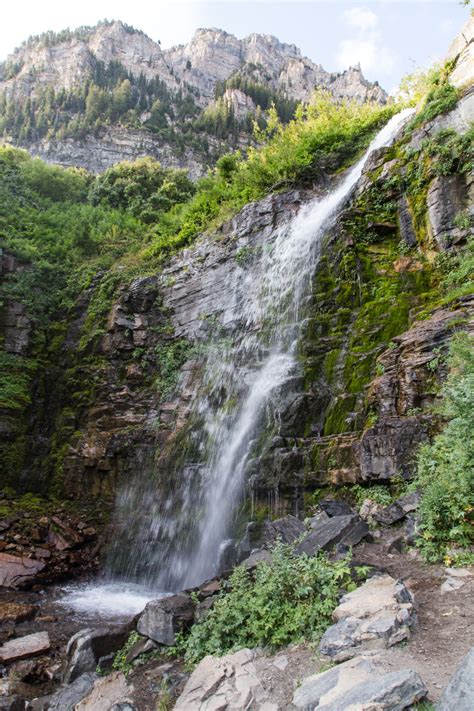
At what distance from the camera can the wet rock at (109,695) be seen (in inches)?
165

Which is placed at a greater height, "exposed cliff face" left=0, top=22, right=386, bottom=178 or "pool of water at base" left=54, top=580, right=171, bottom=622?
"exposed cliff face" left=0, top=22, right=386, bottom=178

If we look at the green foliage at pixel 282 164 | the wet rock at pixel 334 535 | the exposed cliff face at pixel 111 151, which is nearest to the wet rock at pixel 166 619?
the wet rock at pixel 334 535

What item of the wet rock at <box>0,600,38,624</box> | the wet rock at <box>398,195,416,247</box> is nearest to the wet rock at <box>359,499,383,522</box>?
the wet rock at <box>0,600,38,624</box>

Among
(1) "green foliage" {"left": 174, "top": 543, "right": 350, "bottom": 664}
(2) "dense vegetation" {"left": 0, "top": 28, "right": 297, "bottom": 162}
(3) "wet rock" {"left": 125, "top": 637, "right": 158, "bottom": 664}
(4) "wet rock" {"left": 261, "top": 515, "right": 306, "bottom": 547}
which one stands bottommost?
(3) "wet rock" {"left": 125, "top": 637, "right": 158, "bottom": 664}

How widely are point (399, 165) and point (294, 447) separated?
8.12 meters

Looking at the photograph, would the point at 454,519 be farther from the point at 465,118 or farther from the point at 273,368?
the point at 465,118

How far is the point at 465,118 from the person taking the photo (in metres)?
10.5

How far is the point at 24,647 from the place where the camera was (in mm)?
6184

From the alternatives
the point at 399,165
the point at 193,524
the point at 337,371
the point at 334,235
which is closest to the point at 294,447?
the point at 337,371

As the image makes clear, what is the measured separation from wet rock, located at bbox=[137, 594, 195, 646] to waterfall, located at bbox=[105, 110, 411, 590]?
3186 mm

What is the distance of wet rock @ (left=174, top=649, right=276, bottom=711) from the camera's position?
3383mm

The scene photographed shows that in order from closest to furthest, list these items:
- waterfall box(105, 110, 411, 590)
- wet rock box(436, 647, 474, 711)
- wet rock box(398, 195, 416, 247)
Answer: wet rock box(436, 647, 474, 711) → waterfall box(105, 110, 411, 590) → wet rock box(398, 195, 416, 247)

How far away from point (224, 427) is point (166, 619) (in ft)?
19.3

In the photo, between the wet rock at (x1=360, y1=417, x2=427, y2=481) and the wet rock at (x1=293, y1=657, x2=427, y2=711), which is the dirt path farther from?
the wet rock at (x1=360, y1=417, x2=427, y2=481)
